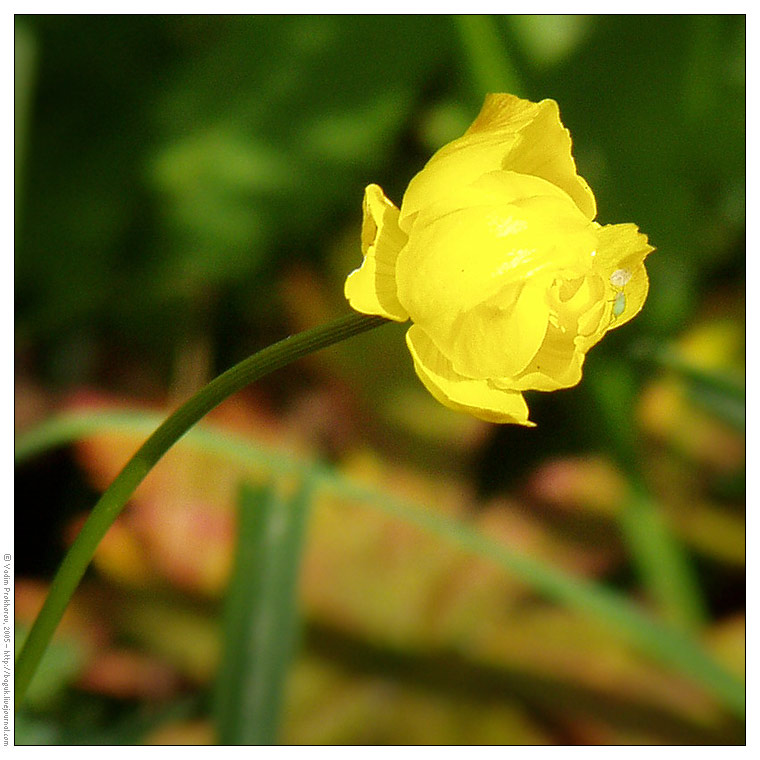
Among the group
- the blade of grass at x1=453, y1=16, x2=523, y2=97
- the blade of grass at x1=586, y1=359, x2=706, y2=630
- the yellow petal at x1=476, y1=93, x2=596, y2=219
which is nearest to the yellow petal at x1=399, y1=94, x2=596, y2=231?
A: the yellow petal at x1=476, y1=93, x2=596, y2=219

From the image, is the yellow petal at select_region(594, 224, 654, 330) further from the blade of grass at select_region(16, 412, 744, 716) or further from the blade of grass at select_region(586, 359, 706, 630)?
the blade of grass at select_region(586, 359, 706, 630)

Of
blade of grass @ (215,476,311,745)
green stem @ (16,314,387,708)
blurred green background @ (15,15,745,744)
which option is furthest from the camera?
blurred green background @ (15,15,745,744)

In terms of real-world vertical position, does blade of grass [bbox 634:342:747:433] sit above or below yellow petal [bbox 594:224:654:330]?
above

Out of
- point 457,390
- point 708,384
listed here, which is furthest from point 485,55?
point 457,390

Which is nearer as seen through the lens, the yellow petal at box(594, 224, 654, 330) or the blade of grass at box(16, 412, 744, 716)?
the yellow petal at box(594, 224, 654, 330)
